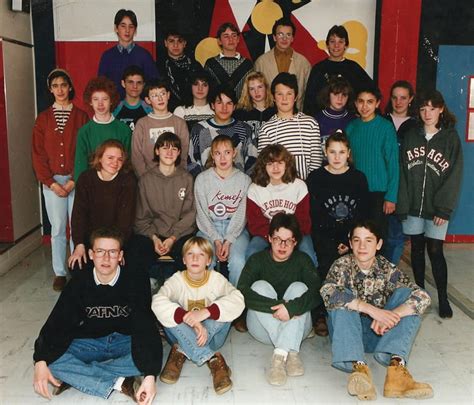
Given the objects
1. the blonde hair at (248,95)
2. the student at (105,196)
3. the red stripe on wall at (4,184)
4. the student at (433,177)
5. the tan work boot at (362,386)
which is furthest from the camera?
the red stripe on wall at (4,184)

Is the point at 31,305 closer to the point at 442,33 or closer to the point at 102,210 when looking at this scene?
the point at 102,210

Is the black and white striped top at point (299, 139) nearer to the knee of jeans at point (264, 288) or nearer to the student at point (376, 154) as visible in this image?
the student at point (376, 154)

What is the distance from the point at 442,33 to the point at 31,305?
4.05 metres

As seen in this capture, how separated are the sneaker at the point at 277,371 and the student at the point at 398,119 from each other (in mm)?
1507

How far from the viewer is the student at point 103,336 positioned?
2.80 meters

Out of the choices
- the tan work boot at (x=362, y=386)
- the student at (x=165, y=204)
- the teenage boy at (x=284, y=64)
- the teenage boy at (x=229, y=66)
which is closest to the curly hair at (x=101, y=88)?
the student at (x=165, y=204)

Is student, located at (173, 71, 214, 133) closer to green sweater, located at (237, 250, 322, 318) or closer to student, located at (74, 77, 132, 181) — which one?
student, located at (74, 77, 132, 181)

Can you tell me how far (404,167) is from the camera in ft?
12.9

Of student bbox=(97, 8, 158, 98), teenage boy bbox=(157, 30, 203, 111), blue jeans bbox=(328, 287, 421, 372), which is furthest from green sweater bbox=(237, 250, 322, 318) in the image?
student bbox=(97, 8, 158, 98)

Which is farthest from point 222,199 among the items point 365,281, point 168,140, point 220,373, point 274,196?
point 220,373

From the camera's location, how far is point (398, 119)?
4.25m

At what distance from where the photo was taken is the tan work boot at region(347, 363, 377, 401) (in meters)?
2.76

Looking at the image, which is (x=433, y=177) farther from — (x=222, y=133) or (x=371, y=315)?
(x=222, y=133)

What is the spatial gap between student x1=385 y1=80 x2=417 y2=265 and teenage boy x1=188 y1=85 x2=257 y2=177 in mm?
1032
